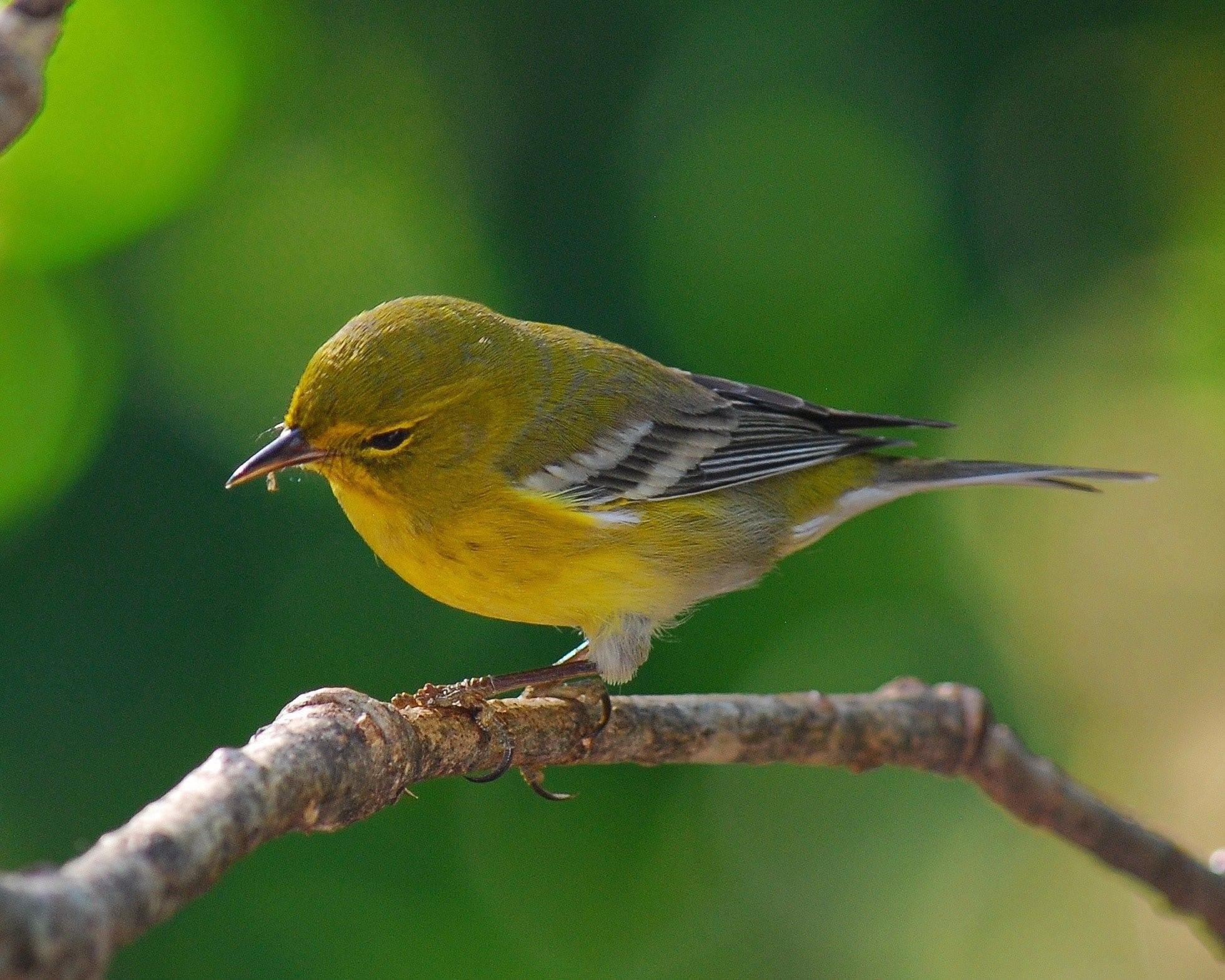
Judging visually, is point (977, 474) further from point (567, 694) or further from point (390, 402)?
point (390, 402)

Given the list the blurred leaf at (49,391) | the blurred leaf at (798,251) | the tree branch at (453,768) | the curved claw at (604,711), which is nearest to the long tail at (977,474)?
the tree branch at (453,768)

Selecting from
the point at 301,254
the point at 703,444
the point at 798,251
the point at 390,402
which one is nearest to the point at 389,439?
the point at 390,402

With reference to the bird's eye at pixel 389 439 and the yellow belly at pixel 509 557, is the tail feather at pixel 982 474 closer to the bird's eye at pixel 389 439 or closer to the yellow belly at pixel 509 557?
the yellow belly at pixel 509 557

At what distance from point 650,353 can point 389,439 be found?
2.17 m

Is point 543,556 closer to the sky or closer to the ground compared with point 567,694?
closer to the sky

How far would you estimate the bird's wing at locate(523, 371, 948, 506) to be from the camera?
12.6 ft

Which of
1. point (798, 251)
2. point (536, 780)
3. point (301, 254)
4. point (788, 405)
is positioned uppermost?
point (301, 254)

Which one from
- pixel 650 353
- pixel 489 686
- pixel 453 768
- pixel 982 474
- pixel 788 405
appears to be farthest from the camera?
pixel 650 353

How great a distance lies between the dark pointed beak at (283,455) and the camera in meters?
3.21

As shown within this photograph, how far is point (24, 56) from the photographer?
1.58m

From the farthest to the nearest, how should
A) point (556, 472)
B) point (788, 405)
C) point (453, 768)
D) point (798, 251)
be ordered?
point (798, 251) → point (788, 405) → point (556, 472) → point (453, 768)

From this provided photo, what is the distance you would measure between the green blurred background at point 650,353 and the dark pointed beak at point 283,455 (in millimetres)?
1383

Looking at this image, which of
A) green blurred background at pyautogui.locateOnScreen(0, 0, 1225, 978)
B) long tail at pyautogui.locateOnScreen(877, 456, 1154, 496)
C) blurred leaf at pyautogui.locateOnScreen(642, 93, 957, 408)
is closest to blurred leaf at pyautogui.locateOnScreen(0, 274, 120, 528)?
green blurred background at pyautogui.locateOnScreen(0, 0, 1225, 978)

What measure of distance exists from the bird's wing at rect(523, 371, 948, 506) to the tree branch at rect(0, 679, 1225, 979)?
2.43 ft
